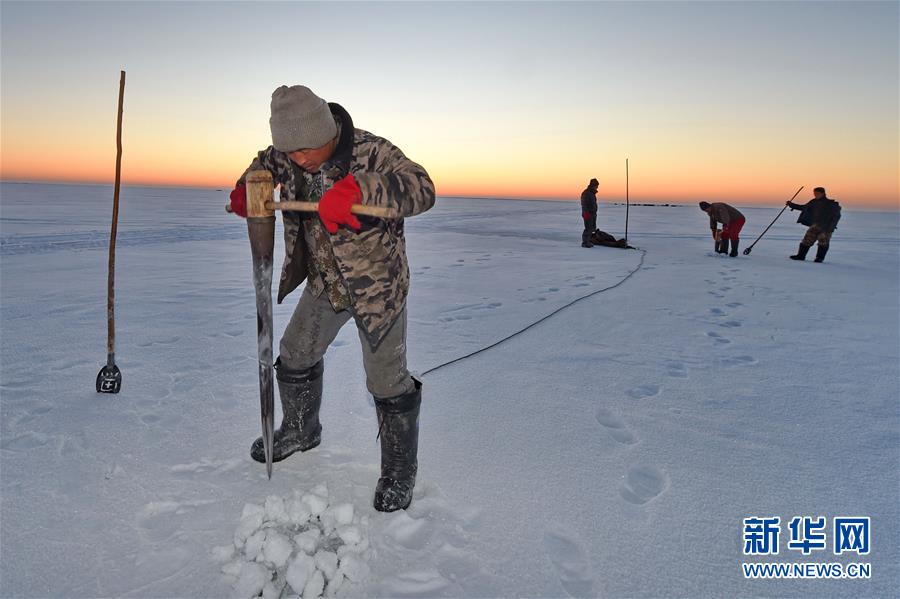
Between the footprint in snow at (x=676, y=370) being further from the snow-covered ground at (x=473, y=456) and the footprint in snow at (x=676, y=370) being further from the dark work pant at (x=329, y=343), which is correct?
the dark work pant at (x=329, y=343)

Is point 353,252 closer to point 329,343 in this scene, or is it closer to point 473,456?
point 329,343

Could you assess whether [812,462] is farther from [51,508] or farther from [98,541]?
[51,508]

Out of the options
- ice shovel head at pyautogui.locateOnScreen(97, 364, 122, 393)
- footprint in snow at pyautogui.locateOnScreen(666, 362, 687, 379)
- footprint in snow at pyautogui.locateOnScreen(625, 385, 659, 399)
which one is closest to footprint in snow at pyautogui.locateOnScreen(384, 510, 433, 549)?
footprint in snow at pyautogui.locateOnScreen(625, 385, 659, 399)

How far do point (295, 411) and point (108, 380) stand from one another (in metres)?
1.36

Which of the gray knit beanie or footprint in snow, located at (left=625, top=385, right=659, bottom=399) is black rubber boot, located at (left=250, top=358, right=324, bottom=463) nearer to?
the gray knit beanie

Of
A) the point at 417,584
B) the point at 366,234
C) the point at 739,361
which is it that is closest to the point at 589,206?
the point at 739,361

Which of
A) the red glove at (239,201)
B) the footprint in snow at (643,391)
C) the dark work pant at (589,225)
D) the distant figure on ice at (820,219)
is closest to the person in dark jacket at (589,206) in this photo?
the dark work pant at (589,225)

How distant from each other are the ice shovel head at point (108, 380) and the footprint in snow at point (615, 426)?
8.99ft

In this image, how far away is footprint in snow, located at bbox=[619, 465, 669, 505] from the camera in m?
1.99

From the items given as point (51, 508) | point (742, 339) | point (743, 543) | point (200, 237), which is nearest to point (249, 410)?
point (51, 508)

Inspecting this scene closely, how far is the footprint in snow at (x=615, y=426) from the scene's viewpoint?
2439 millimetres

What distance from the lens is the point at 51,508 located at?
6.05ft

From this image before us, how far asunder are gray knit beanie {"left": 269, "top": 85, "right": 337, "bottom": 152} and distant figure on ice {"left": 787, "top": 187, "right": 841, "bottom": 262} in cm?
1119

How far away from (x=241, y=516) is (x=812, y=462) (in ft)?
8.08
